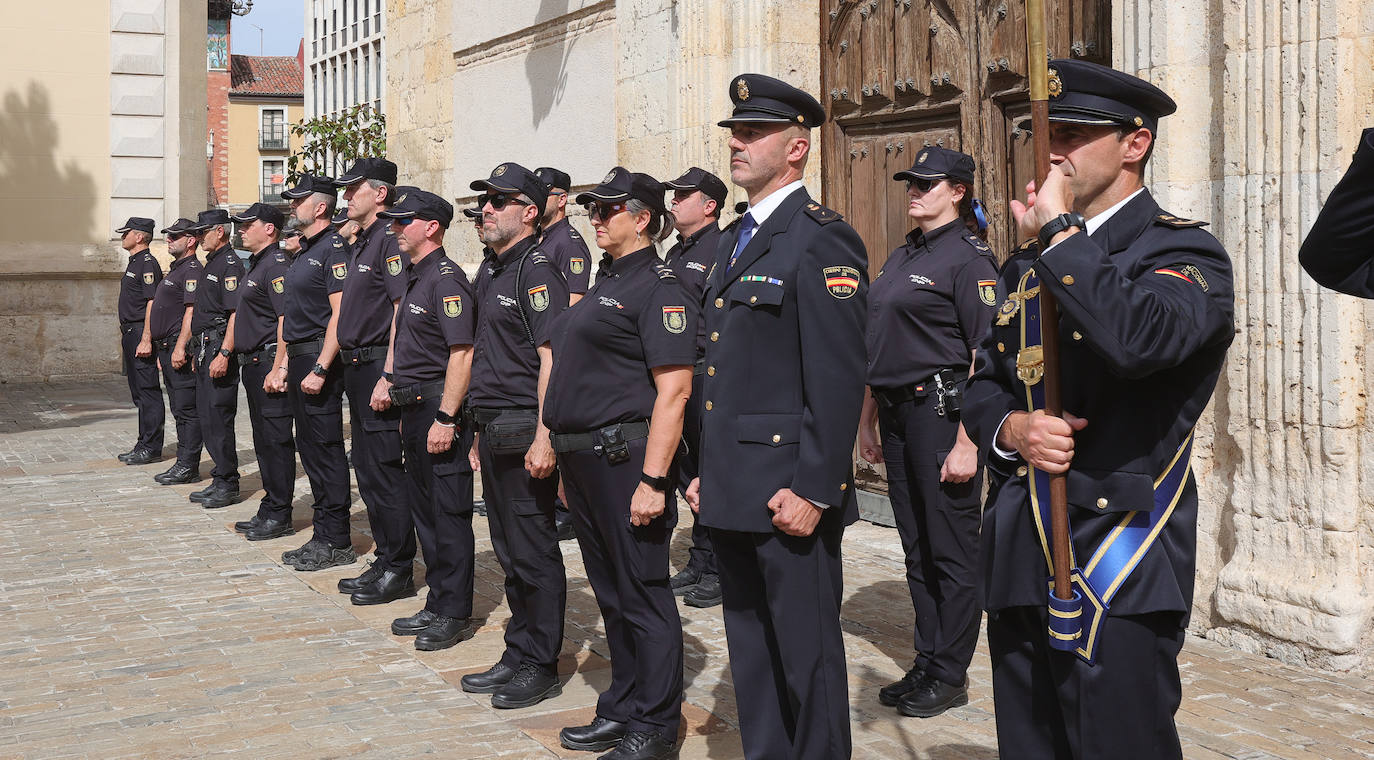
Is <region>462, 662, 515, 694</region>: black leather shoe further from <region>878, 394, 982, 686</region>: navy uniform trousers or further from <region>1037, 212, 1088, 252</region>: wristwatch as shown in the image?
<region>1037, 212, 1088, 252</region>: wristwatch

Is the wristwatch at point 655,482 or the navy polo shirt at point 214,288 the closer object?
the wristwatch at point 655,482

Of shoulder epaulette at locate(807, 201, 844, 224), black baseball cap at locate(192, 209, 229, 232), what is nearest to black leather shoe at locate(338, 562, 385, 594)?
shoulder epaulette at locate(807, 201, 844, 224)

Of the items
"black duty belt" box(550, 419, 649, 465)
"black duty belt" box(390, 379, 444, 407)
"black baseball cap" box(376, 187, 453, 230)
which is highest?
"black baseball cap" box(376, 187, 453, 230)

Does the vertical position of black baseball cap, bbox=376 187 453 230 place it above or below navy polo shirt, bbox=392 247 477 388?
above

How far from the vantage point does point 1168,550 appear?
2.79 metres

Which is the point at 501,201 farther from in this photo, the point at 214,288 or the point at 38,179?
the point at 38,179

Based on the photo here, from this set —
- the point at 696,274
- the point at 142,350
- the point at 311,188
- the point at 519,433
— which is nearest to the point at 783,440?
the point at 519,433

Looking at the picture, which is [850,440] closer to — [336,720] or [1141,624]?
[1141,624]

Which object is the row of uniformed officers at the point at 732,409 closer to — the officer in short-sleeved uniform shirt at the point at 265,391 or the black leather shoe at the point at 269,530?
the officer in short-sleeved uniform shirt at the point at 265,391

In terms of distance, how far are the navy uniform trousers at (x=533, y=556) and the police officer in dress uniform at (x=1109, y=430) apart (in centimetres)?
279

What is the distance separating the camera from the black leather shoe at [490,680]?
5570 millimetres

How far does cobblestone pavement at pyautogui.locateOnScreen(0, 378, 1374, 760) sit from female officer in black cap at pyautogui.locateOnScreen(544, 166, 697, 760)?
25 centimetres

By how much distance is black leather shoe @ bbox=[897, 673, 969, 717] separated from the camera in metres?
5.08

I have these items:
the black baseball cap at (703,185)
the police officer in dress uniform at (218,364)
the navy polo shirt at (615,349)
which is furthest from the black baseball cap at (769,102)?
the police officer in dress uniform at (218,364)
